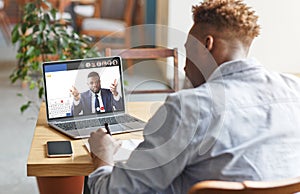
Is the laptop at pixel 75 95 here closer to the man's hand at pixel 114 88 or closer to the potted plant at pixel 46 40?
the man's hand at pixel 114 88

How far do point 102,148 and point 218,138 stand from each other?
410mm

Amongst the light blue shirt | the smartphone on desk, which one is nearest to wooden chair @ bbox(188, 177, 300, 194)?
the light blue shirt

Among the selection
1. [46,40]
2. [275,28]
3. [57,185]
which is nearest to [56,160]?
[57,185]

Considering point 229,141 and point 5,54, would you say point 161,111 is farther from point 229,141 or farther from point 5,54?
point 5,54

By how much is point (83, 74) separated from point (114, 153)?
47 centimetres

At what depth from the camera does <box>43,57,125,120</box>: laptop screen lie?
2012 millimetres

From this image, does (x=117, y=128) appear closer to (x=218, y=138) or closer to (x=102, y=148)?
(x=102, y=148)

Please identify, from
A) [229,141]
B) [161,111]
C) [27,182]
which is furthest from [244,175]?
[27,182]

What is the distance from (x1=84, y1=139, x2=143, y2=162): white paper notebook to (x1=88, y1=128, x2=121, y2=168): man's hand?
15 millimetres

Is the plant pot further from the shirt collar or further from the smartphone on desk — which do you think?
the shirt collar

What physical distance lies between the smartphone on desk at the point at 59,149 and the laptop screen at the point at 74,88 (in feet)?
0.81

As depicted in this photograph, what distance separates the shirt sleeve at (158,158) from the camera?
52.8 inches

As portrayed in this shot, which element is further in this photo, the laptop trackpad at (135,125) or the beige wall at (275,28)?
the beige wall at (275,28)

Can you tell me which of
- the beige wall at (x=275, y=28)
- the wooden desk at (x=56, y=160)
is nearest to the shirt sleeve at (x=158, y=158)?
the wooden desk at (x=56, y=160)
